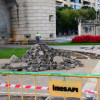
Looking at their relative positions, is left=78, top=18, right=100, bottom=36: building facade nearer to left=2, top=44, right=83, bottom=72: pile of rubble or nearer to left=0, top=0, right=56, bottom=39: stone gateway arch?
left=0, top=0, right=56, bottom=39: stone gateway arch

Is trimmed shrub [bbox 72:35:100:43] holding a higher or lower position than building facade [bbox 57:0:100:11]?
lower

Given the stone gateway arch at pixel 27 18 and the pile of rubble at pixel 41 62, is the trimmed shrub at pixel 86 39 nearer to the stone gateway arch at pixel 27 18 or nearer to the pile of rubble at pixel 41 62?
the stone gateway arch at pixel 27 18

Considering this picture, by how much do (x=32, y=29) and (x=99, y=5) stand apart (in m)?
66.6

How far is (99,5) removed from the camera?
89.9 m

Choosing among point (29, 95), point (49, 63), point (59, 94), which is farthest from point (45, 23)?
point (59, 94)

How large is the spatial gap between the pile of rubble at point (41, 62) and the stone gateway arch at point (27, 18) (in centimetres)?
1459

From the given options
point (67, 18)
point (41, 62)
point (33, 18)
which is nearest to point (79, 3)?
point (67, 18)

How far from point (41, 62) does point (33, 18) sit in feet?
53.1

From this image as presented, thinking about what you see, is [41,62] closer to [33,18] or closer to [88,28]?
[33,18]

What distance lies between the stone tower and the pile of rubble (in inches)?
573

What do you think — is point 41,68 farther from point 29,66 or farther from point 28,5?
point 28,5

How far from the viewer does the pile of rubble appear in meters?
12.0

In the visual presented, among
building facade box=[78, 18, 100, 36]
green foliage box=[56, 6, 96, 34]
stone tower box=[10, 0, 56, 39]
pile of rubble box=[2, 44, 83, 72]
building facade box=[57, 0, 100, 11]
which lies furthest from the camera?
building facade box=[57, 0, 100, 11]

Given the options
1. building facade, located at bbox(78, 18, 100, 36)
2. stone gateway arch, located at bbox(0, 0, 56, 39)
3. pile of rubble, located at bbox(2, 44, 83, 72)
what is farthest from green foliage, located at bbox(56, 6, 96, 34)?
pile of rubble, located at bbox(2, 44, 83, 72)
